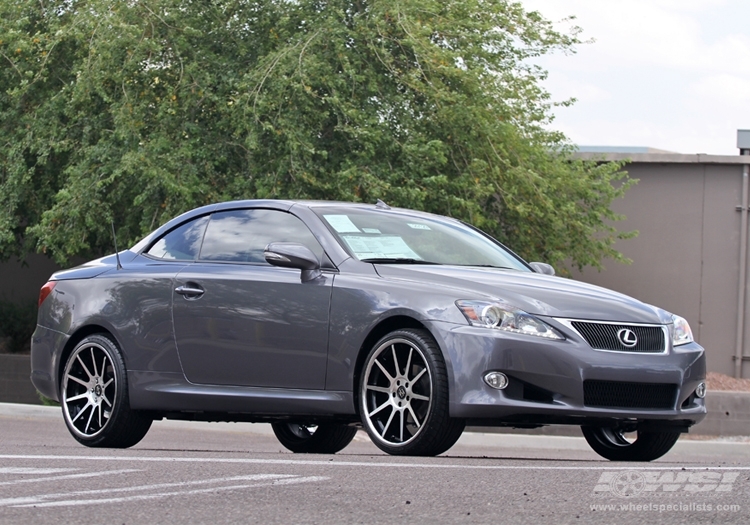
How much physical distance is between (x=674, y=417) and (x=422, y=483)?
7.73ft

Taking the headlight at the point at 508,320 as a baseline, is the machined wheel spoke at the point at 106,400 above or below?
below

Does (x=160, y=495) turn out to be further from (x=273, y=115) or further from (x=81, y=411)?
(x=273, y=115)

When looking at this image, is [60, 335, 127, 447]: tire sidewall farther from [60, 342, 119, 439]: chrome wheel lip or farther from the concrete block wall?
the concrete block wall

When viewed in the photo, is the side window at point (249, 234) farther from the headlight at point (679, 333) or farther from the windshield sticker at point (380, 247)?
the headlight at point (679, 333)

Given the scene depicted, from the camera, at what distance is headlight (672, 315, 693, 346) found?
24.9ft

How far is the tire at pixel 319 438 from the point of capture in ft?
31.3

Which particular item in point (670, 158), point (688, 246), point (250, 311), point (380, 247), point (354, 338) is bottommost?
point (354, 338)

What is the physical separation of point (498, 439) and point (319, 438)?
646 centimetres

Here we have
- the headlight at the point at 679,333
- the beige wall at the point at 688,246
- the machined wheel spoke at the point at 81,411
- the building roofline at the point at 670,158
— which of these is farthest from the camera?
the beige wall at the point at 688,246

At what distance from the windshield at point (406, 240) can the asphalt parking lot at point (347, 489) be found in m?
1.37

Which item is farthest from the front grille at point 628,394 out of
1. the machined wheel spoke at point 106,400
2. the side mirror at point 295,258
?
the machined wheel spoke at point 106,400

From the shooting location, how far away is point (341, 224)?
809 centimetres

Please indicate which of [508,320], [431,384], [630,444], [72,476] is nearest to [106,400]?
[431,384]

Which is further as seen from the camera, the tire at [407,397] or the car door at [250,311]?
the car door at [250,311]
